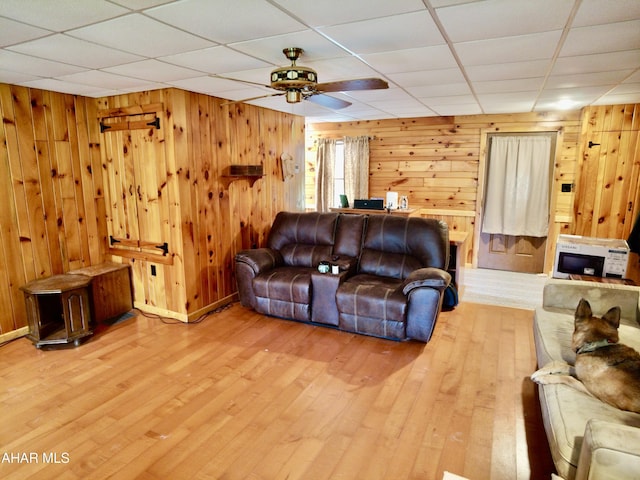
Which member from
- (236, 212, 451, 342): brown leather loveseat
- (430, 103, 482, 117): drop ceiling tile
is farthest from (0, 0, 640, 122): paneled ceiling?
(236, 212, 451, 342): brown leather loveseat

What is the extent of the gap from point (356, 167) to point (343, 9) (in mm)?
4870

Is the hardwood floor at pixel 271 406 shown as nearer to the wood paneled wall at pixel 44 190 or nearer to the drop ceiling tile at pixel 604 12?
the wood paneled wall at pixel 44 190

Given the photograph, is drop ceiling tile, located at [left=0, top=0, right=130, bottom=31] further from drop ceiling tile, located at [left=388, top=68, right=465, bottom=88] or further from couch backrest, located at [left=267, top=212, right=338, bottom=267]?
couch backrest, located at [left=267, top=212, right=338, bottom=267]

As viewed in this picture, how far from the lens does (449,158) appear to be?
6027mm

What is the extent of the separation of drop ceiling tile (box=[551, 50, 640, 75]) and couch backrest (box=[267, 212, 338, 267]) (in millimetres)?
2519

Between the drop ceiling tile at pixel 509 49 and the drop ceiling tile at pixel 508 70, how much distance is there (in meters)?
0.12

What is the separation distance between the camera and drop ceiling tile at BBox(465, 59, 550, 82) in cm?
286

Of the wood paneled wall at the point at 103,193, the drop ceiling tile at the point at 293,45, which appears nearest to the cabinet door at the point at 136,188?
the wood paneled wall at the point at 103,193

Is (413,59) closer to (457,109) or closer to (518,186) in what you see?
(457,109)

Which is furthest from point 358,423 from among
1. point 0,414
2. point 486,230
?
point 486,230

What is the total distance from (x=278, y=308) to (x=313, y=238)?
956 mm

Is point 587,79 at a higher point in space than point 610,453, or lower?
higher

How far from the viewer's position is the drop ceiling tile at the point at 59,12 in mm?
1750
